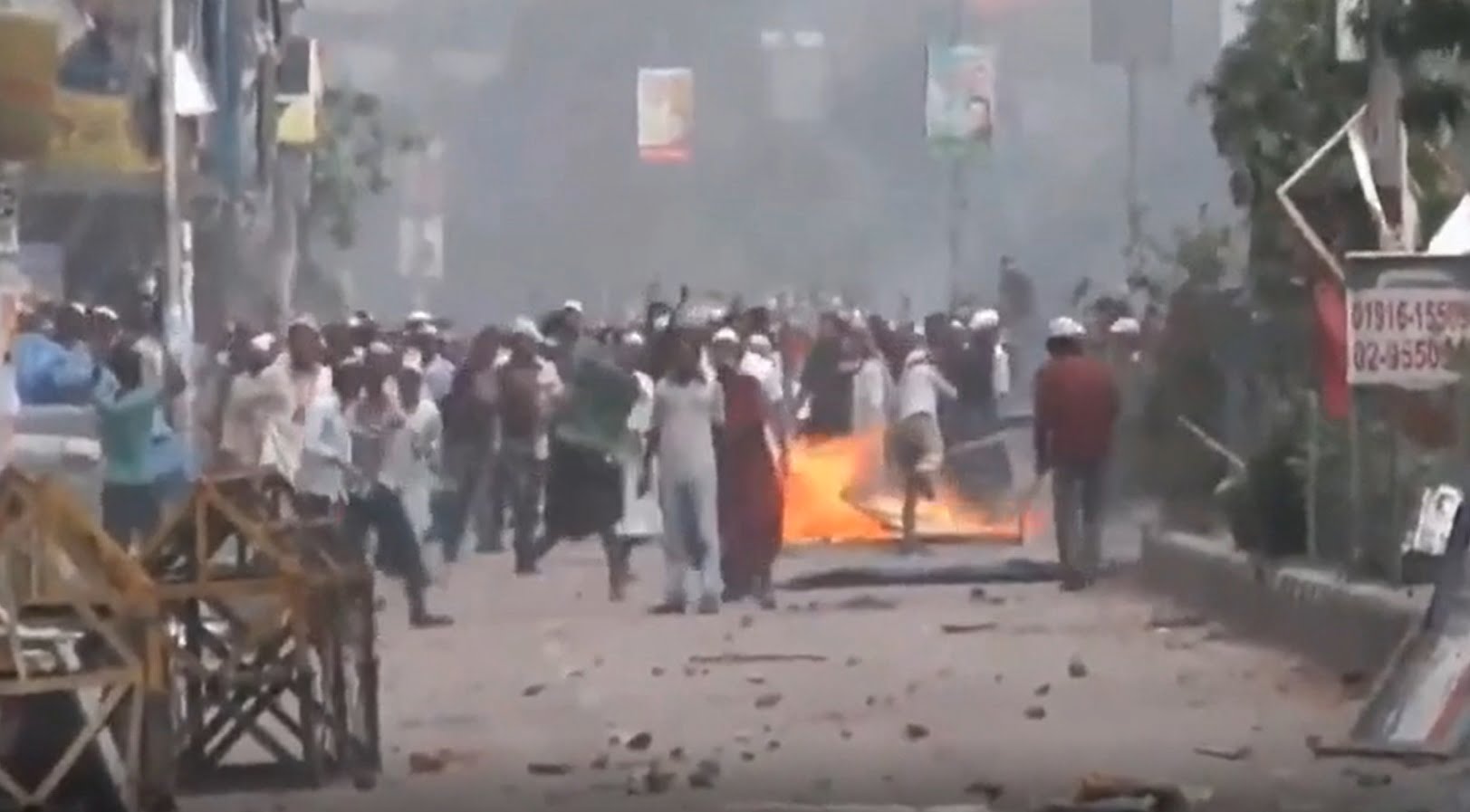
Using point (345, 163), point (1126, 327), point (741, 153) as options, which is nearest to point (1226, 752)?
point (1126, 327)

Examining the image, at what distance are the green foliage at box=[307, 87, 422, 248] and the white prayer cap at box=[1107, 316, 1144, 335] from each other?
58.5 feet

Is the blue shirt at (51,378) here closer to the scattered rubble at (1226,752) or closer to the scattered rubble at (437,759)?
the scattered rubble at (437,759)

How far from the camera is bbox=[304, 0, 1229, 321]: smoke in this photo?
40938mm

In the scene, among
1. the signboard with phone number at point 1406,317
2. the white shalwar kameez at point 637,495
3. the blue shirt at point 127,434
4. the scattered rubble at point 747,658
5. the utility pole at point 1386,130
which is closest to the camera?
the signboard with phone number at point 1406,317

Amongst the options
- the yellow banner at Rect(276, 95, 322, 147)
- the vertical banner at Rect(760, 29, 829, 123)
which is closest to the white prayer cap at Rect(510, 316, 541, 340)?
the yellow banner at Rect(276, 95, 322, 147)

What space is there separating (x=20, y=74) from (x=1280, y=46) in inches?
224

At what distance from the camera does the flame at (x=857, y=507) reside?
21734 mm

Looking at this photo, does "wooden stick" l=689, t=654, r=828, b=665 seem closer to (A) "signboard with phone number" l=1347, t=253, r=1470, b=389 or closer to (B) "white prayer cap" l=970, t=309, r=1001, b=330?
(A) "signboard with phone number" l=1347, t=253, r=1470, b=389

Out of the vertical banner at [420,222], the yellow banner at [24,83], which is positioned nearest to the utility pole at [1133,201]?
the yellow banner at [24,83]

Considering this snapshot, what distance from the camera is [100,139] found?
2320 cm

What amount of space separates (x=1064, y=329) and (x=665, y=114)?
88.7 feet

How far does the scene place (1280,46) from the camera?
17594 mm

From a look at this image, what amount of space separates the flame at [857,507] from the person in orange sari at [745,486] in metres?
3.04

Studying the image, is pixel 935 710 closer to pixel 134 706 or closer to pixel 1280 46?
pixel 134 706
